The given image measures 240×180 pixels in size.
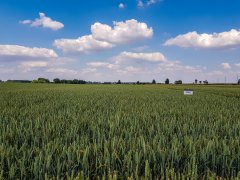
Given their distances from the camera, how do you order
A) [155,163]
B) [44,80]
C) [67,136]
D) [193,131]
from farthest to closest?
1. [44,80]
2. [193,131]
3. [67,136]
4. [155,163]

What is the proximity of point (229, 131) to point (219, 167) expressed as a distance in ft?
7.88

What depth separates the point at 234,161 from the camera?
14.1ft

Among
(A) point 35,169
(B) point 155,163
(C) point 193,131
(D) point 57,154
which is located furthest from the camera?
(C) point 193,131

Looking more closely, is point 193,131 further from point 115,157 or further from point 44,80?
point 44,80

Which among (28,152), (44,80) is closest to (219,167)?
(28,152)

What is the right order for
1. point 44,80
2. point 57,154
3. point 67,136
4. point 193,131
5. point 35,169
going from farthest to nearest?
point 44,80 < point 193,131 < point 67,136 < point 57,154 < point 35,169

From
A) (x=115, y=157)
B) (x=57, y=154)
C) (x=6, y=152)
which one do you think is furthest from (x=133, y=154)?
(x=6, y=152)

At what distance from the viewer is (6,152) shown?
13.6 ft

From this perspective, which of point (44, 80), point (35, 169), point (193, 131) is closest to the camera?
point (35, 169)

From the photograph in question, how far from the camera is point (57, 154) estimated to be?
13.8 feet

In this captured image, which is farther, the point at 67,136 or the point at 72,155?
the point at 67,136

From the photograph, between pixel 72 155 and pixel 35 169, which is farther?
pixel 72 155

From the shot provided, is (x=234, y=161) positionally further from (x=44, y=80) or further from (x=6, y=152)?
(x=44, y=80)

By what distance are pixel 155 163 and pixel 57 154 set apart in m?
Result: 1.39
